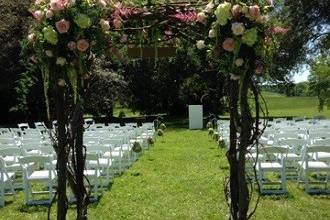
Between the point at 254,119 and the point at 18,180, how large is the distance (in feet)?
25.7

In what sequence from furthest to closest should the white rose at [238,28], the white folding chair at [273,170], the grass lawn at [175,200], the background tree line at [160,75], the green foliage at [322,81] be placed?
1. the background tree line at [160,75]
2. the green foliage at [322,81]
3. the white folding chair at [273,170]
4. the grass lawn at [175,200]
5. the white rose at [238,28]

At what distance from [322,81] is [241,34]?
974 inches

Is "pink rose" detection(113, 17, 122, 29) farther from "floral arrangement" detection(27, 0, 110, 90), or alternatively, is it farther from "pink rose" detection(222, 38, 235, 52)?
"pink rose" detection(222, 38, 235, 52)

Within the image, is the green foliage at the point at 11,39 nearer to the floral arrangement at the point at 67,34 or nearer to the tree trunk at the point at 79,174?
the tree trunk at the point at 79,174

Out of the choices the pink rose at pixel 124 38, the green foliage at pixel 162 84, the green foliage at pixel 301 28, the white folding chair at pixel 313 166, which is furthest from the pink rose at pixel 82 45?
the green foliage at pixel 162 84

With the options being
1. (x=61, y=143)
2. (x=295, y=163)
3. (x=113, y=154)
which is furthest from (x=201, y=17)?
(x=113, y=154)

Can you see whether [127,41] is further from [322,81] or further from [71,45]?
[322,81]

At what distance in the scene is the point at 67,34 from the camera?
5.38 m

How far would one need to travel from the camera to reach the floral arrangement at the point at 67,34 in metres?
5.28

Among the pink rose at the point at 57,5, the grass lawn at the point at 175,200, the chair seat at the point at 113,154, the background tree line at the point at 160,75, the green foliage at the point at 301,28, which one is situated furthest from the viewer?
the green foliage at the point at 301,28

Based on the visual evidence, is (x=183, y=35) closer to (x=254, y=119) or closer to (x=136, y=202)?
(x=254, y=119)

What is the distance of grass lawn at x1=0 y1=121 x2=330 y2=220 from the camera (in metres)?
8.41

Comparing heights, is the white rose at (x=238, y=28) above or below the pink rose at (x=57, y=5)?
below

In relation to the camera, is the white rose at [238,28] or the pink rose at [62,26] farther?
the pink rose at [62,26]
